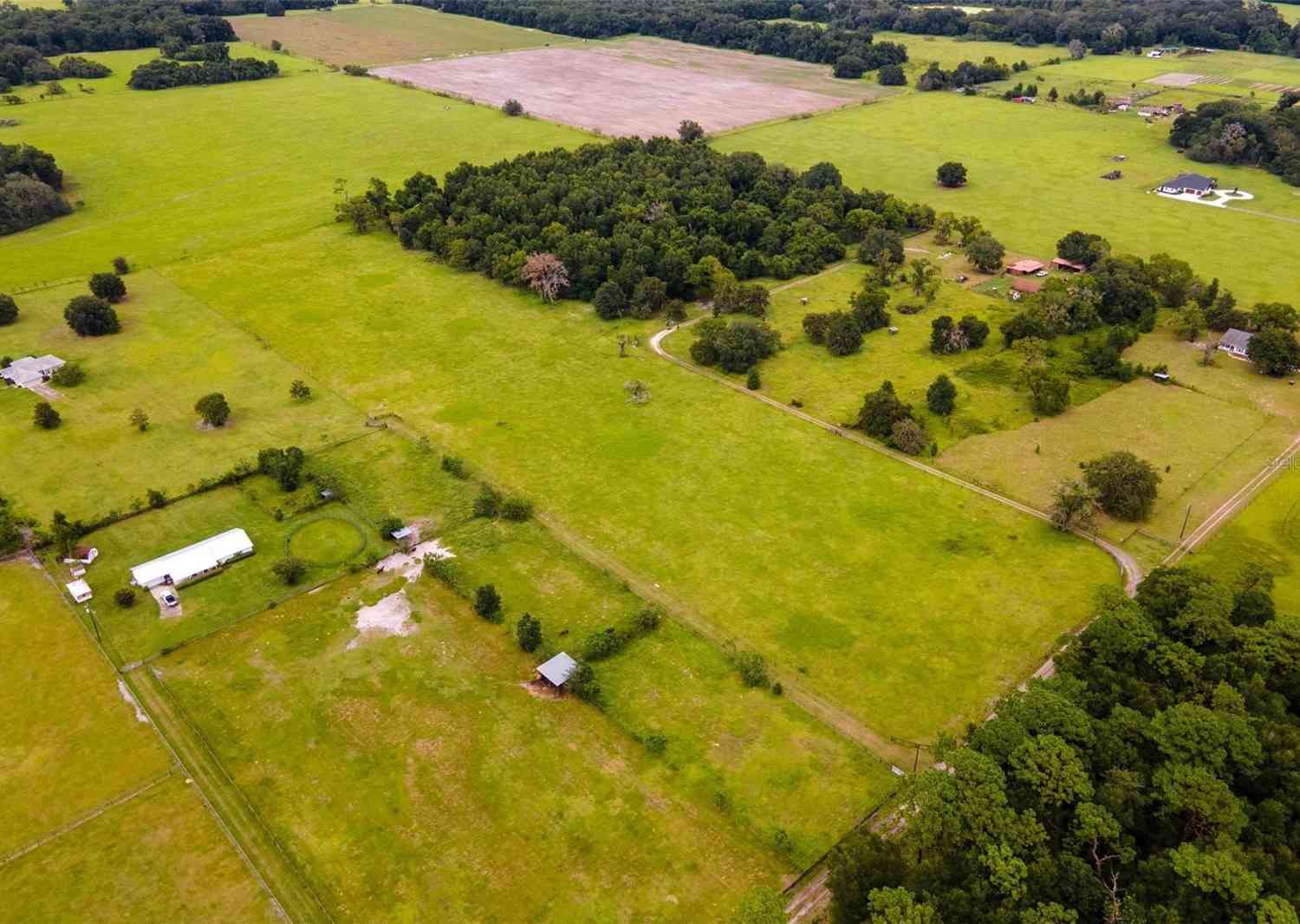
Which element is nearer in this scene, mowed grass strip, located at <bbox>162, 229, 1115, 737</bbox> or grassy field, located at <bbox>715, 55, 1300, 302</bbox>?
mowed grass strip, located at <bbox>162, 229, 1115, 737</bbox>

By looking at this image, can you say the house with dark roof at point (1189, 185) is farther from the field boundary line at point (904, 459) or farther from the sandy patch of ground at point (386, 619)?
the sandy patch of ground at point (386, 619)

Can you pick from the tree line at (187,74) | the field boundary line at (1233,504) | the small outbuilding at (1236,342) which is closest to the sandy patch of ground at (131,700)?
the field boundary line at (1233,504)

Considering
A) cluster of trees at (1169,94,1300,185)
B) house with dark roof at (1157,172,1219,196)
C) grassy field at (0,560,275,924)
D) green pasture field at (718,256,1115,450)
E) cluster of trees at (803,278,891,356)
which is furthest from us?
cluster of trees at (1169,94,1300,185)

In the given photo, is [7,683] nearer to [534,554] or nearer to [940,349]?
[534,554]

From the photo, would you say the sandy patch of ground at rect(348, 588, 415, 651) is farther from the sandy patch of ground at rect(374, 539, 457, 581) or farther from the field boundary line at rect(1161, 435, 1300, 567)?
the field boundary line at rect(1161, 435, 1300, 567)

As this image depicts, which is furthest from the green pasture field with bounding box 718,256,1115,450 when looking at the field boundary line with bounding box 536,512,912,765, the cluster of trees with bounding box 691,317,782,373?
the field boundary line with bounding box 536,512,912,765

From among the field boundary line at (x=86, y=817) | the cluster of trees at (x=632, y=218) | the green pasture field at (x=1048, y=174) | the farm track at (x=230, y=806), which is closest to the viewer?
the farm track at (x=230, y=806)

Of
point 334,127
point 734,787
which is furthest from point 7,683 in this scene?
point 334,127
